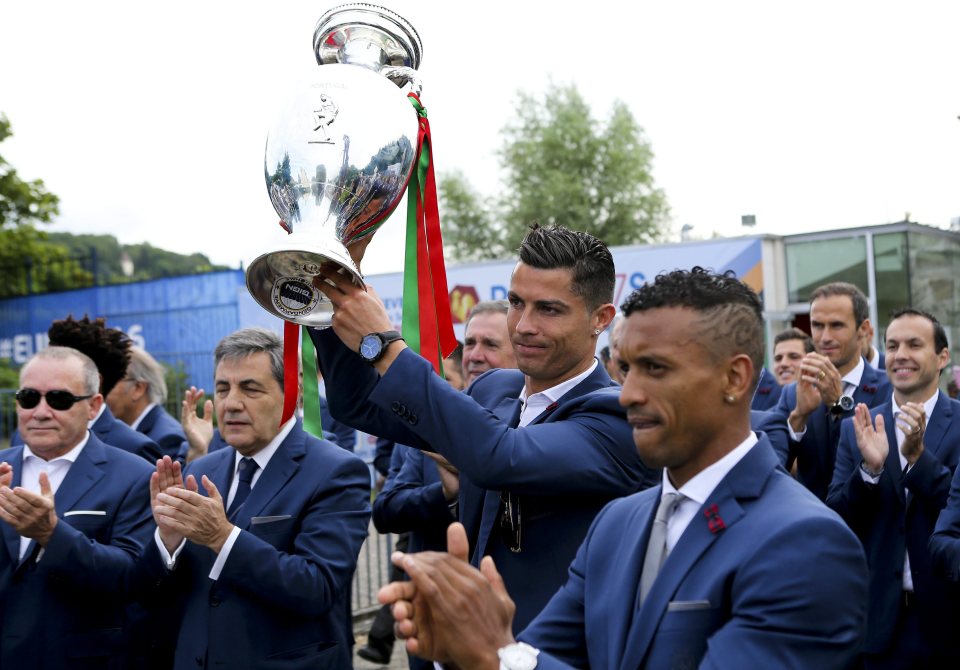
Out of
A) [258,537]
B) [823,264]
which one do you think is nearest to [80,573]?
[258,537]

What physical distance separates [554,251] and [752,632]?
150 cm

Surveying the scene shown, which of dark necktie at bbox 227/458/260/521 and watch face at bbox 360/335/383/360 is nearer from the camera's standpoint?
watch face at bbox 360/335/383/360

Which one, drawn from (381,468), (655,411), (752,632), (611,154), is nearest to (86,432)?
(381,468)

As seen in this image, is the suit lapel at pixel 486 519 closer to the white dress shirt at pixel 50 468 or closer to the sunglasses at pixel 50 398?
the white dress shirt at pixel 50 468

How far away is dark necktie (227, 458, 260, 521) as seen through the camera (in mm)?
4211

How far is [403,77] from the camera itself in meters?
3.04

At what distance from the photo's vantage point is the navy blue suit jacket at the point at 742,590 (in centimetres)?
205

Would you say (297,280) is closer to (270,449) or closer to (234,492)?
(270,449)

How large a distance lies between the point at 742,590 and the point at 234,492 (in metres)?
2.69

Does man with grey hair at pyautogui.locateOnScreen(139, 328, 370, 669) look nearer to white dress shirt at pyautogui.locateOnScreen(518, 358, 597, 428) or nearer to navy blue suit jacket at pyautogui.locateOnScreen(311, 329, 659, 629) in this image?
navy blue suit jacket at pyautogui.locateOnScreen(311, 329, 659, 629)

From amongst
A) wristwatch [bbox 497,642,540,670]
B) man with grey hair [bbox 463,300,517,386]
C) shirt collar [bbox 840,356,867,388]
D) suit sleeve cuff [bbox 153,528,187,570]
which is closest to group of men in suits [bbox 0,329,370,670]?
suit sleeve cuff [bbox 153,528,187,570]

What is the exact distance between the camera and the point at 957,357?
57.9 ft

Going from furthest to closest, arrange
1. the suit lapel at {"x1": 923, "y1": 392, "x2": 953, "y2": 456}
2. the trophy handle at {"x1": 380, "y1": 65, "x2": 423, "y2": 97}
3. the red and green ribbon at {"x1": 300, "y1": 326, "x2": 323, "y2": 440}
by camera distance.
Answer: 1. the suit lapel at {"x1": 923, "y1": 392, "x2": 953, "y2": 456}
2. the red and green ribbon at {"x1": 300, "y1": 326, "x2": 323, "y2": 440}
3. the trophy handle at {"x1": 380, "y1": 65, "x2": 423, "y2": 97}

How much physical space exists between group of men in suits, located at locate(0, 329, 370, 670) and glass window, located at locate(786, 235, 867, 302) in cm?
1315
